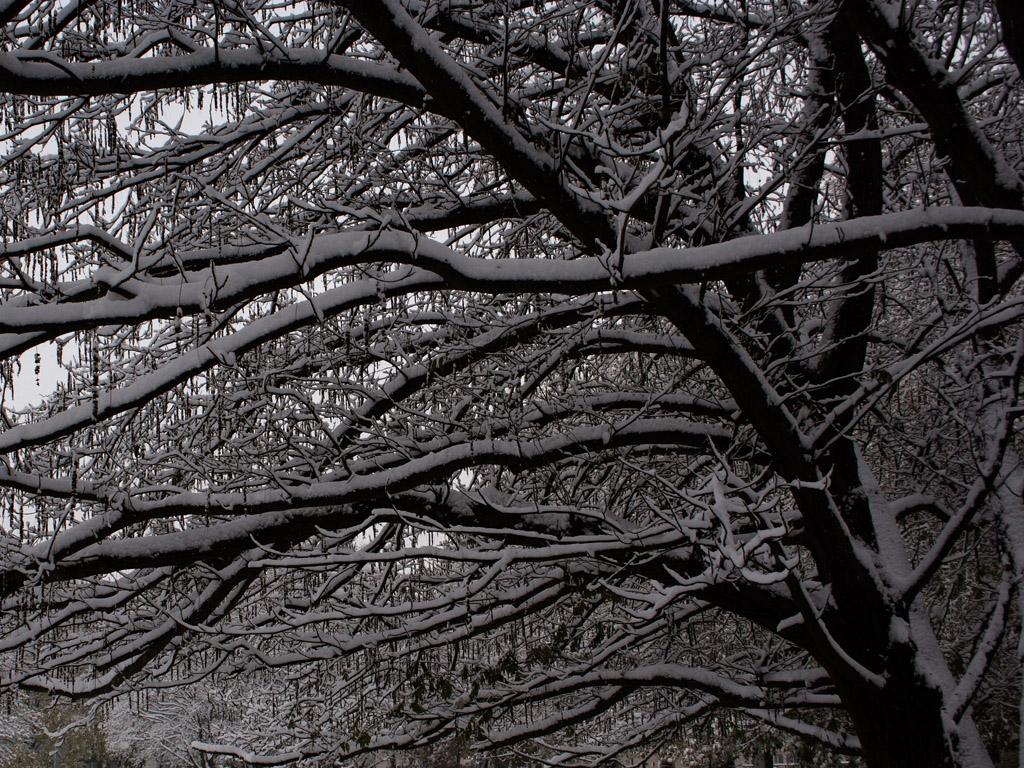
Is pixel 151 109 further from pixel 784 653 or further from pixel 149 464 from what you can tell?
pixel 784 653

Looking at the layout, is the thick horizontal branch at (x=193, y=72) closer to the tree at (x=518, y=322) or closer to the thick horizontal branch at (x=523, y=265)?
the tree at (x=518, y=322)

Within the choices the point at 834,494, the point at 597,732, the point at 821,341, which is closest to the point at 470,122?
the point at 821,341

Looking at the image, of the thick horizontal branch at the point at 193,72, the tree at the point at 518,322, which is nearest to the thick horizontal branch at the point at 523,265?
the tree at the point at 518,322

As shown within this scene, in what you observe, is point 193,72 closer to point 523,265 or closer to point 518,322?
point 523,265

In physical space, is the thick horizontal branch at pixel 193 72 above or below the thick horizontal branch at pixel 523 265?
above

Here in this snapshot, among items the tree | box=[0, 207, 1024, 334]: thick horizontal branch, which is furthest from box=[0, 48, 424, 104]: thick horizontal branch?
box=[0, 207, 1024, 334]: thick horizontal branch

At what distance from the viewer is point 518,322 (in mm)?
5355

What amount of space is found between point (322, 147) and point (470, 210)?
1.17 metres

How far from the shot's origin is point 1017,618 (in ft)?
27.5

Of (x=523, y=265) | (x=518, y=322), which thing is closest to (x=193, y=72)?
(x=523, y=265)

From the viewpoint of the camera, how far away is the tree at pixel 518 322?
11.8 ft

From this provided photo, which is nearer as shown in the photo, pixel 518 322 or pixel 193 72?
pixel 193 72

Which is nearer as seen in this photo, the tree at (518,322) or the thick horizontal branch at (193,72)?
the thick horizontal branch at (193,72)

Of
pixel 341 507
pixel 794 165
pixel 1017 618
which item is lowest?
pixel 1017 618
